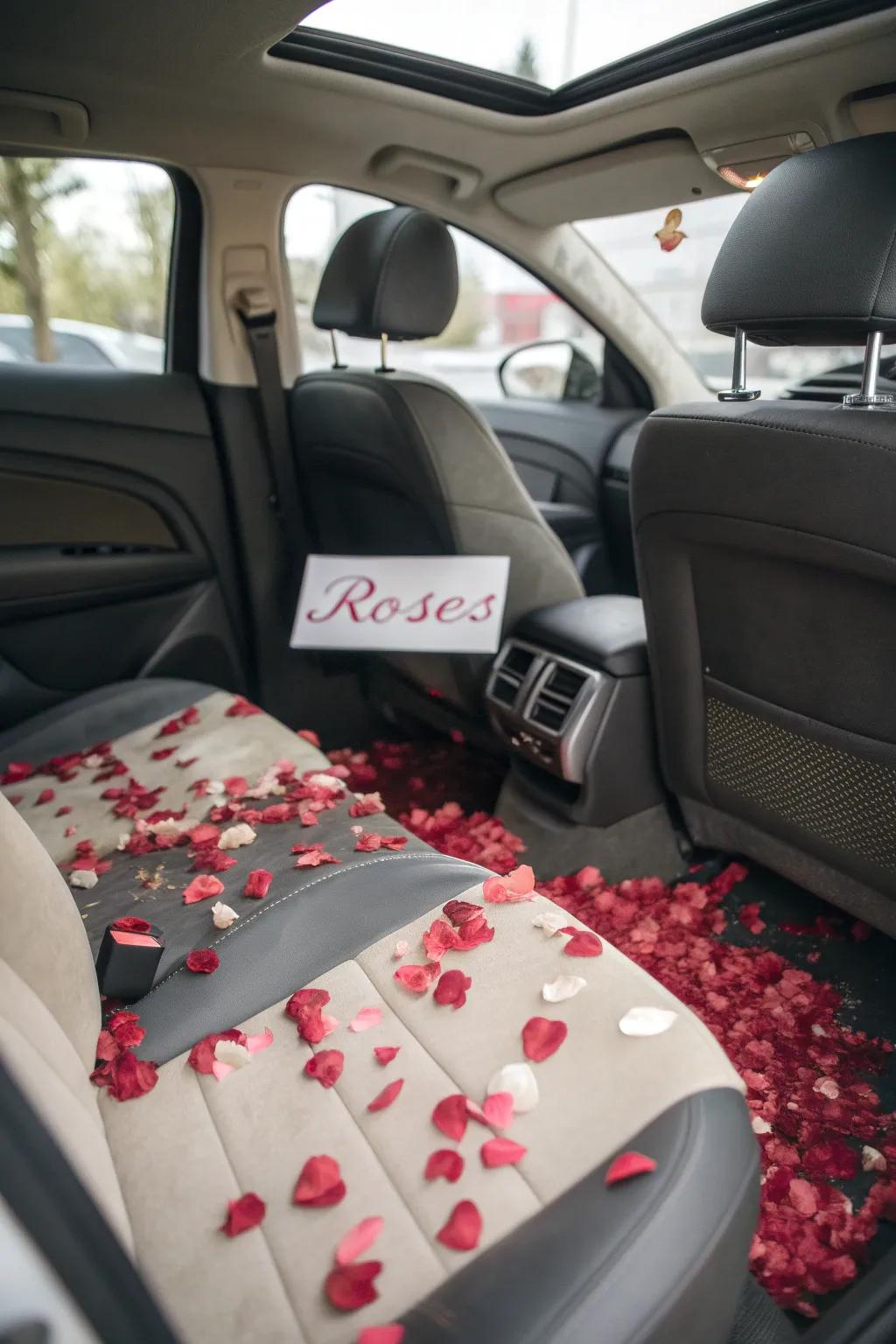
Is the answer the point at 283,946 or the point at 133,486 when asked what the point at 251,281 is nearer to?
the point at 133,486

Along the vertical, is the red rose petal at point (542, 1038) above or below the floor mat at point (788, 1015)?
above

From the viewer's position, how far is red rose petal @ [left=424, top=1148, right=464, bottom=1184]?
0.88m

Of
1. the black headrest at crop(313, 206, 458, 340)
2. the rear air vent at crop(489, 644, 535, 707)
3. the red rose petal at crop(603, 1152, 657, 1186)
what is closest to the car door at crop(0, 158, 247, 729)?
the black headrest at crop(313, 206, 458, 340)

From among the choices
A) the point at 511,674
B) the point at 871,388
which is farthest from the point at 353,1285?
the point at 511,674

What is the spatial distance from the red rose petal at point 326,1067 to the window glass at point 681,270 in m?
1.82

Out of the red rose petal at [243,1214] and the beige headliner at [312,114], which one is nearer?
the red rose petal at [243,1214]

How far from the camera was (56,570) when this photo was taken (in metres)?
2.35

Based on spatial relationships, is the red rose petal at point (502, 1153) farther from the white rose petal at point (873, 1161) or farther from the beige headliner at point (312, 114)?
the beige headliner at point (312, 114)

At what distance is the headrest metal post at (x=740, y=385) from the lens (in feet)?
4.83

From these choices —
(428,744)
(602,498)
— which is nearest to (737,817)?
(428,744)

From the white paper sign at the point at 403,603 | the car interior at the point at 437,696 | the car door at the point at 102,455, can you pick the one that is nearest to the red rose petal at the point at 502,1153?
the car interior at the point at 437,696

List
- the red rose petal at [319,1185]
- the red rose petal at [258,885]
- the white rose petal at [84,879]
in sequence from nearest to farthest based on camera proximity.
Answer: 1. the red rose petal at [319,1185]
2. the red rose petal at [258,885]
3. the white rose petal at [84,879]

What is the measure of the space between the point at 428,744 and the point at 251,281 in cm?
141

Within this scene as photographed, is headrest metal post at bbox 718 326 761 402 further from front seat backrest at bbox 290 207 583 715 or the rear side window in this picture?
the rear side window
